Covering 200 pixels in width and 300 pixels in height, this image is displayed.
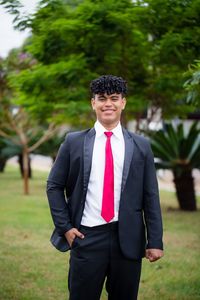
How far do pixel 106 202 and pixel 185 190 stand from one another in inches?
349

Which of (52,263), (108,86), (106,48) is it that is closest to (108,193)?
(108,86)

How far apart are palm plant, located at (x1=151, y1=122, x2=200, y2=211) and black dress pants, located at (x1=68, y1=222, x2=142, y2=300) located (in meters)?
8.30

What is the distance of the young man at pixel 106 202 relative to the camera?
340cm

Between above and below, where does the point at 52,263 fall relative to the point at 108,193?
below

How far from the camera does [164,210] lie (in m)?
12.4

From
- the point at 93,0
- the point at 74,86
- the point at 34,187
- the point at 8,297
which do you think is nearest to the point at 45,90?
the point at 74,86

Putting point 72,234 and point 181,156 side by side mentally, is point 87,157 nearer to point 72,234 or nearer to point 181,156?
point 72,234

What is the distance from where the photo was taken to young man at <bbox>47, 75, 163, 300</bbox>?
3404 mm

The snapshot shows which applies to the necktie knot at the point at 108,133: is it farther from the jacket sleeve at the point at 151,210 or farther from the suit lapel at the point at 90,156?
the jacket sleeve at the point at 151,210

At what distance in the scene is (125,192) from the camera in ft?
11.2

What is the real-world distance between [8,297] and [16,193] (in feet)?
35.8

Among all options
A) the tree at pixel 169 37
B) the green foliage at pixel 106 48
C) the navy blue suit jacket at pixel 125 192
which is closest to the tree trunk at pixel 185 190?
the green foliage at pixel 106 48

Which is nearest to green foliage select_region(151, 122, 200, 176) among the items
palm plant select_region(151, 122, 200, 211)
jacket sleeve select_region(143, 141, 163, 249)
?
palm plant select_region(151, 122, 200, 211)

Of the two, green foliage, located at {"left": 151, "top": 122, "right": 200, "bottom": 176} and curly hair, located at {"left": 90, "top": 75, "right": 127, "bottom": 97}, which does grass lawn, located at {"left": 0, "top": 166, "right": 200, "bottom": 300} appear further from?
curly hair, located at {"left": 90, "top": 75, "right": 127, "bottom": 97}
